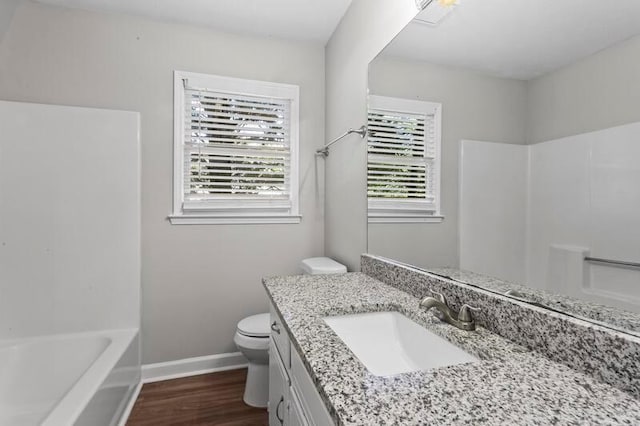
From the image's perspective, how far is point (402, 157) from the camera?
1.50 m

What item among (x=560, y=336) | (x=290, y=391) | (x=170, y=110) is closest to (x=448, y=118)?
(x=560, y=336)

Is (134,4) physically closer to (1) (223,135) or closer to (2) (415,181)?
(1) (223,135)

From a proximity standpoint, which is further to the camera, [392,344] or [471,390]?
[392,344]

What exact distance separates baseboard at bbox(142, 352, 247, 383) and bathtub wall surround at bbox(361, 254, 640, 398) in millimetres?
1788

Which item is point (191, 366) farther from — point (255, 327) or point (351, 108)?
point (351, 108)

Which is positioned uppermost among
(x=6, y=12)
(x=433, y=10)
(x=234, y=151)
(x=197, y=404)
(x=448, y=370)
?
(x=6, y=12)

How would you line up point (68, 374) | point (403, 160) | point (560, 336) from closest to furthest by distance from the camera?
point (560, 336), point (403, 160), point (68, 374)

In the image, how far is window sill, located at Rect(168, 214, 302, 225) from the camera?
2217 millimetres

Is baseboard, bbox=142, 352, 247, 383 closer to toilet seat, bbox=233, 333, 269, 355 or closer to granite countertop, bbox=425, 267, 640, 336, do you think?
toilet seat, bbox=233, 333, 269, 355

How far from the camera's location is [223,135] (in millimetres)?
Answer: 2320

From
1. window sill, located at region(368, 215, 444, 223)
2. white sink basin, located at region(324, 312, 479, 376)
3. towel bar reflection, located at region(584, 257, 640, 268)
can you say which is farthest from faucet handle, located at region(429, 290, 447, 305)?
towel bar reflection, located at region(584, 257, 640, 268)

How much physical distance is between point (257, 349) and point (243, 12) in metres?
2.17

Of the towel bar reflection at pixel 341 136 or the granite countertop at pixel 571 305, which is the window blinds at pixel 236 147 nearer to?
the towel bar reflection at pixel 341 136

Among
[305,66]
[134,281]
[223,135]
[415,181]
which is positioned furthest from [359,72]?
[134,281]
